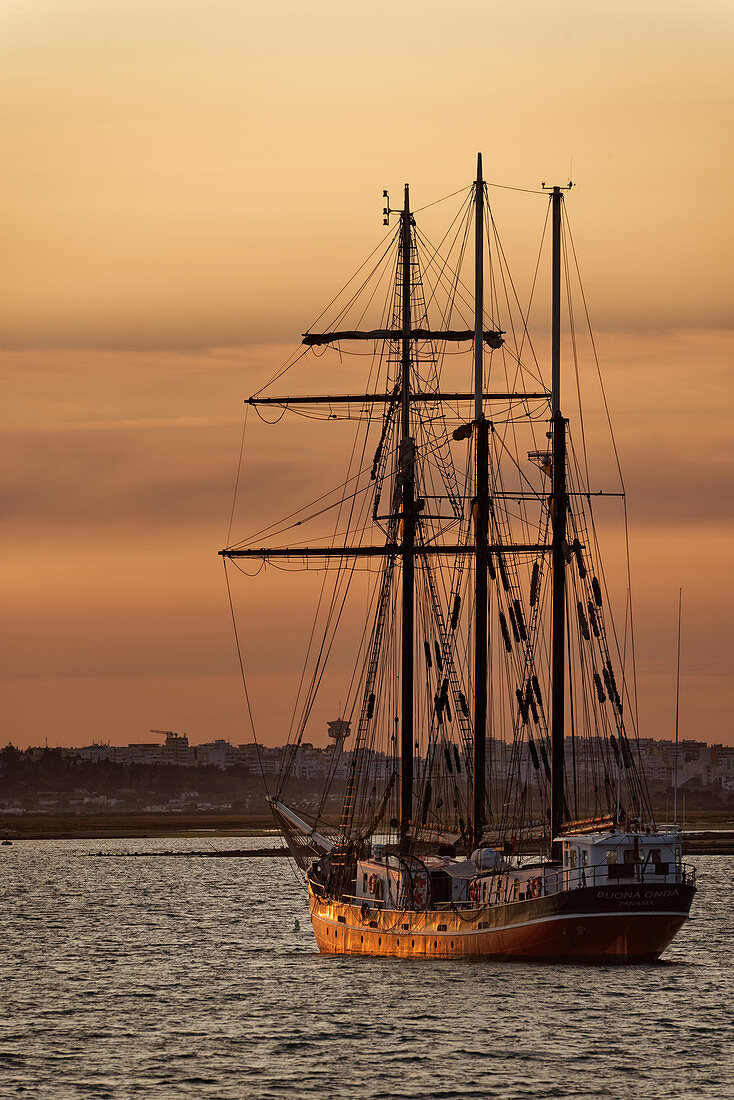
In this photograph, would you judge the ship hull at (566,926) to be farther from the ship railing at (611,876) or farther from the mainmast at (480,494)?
the mainmast at (480,494)

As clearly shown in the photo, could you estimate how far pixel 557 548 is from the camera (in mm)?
102188

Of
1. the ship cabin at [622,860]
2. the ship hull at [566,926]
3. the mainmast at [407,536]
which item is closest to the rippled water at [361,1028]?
the ship hull at [566,926]

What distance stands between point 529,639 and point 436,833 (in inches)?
433

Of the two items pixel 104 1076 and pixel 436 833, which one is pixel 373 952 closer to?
pixel 436 833

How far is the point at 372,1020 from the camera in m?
82.2

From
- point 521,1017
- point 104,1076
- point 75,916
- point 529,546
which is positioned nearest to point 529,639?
point 529,546

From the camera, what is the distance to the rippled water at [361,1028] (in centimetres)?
6831

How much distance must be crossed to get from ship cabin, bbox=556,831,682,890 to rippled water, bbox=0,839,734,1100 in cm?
487

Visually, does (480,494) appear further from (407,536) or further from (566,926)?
(566,926)

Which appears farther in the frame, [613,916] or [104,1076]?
[613,916]

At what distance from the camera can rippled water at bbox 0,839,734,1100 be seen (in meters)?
68.3

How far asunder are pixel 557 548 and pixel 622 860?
64.1 ft

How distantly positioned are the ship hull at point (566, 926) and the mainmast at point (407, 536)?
11854mm

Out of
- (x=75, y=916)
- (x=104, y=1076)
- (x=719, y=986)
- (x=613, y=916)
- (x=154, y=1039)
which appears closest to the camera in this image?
(x=104, y=1076)
